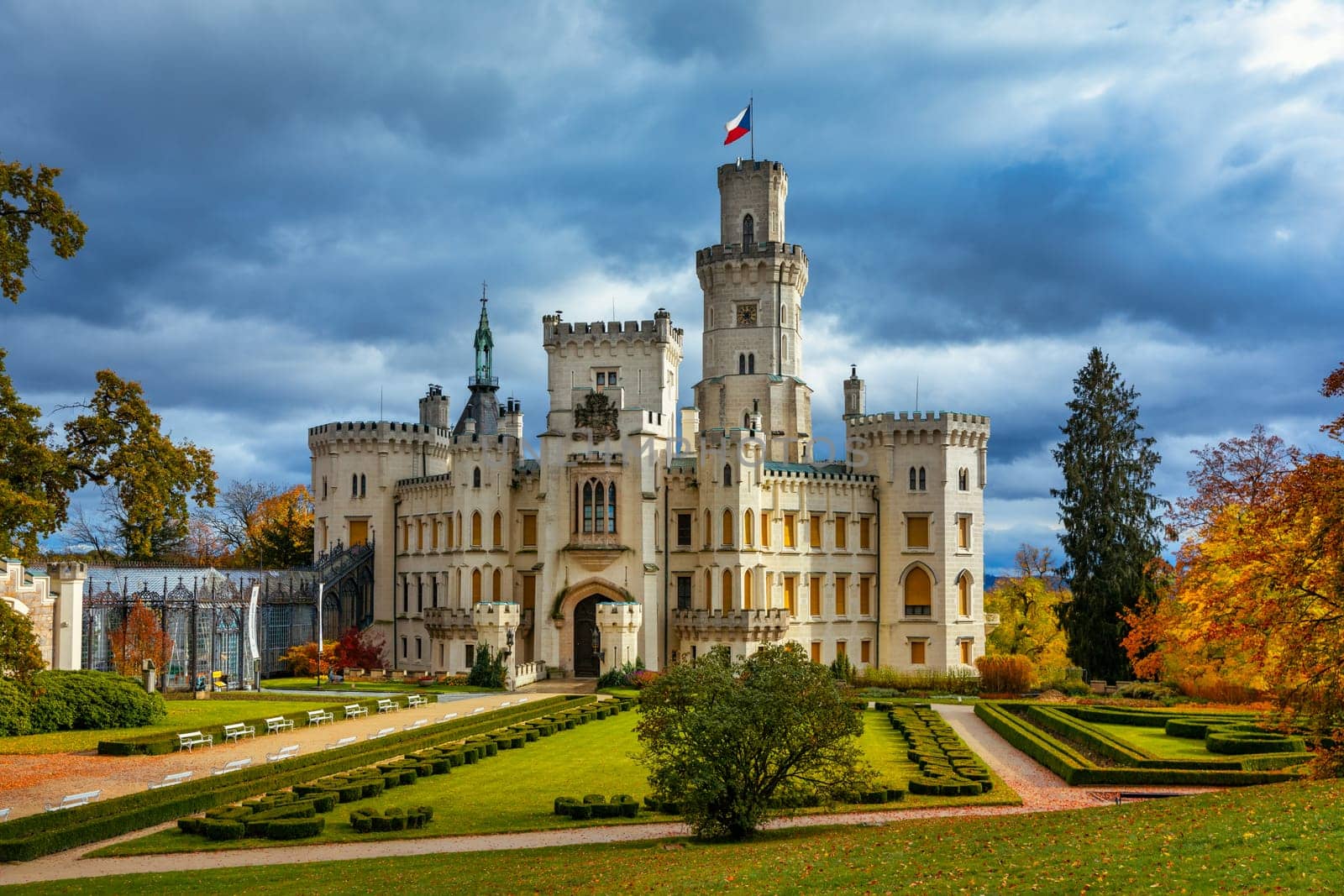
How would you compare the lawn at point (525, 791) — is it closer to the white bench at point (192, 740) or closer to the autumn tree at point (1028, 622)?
the white bench at point (192, 740)

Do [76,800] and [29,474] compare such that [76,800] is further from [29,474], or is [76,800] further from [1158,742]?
[1158,742]

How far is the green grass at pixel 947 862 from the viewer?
16938 mm

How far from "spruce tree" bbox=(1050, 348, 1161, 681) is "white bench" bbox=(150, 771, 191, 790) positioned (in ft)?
146

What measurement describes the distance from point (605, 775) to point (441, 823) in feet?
23.5

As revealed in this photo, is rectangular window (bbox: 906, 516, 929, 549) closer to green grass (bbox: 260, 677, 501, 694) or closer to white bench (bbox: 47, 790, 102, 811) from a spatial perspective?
green grass (bbox: 260, 677, 501, 694)

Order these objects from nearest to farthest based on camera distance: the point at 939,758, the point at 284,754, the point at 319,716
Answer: the point at 939,758, the point at 284,754, the point at 319,716

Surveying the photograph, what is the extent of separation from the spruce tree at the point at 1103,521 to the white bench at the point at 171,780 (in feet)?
146

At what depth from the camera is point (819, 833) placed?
2592 centimetres

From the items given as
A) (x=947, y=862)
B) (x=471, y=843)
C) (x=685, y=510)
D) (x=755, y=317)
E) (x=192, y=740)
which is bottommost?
(x=471, y=843)

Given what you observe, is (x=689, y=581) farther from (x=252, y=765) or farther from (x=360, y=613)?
(x=252, y=765)

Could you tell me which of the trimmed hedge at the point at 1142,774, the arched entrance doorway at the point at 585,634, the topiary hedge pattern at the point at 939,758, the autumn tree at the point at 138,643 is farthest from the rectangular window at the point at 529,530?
the trimmed hedge at the point at 1142,774

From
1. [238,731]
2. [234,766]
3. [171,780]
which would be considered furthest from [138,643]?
[171,780]

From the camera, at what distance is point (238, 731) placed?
4031 cm

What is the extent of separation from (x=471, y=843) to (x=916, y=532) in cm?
4882
